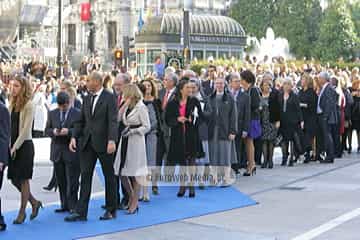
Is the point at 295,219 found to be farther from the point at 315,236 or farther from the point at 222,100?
the point at 222,100

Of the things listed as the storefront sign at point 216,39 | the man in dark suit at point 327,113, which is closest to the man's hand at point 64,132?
the man in dark suit at point 327,113

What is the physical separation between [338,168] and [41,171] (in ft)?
21.5

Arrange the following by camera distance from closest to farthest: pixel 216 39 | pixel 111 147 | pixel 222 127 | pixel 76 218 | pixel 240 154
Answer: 1. pixel 111 147
2. pixel 76 218
3. pixel 222 127
4. pixel 240 154
5. pixel 216 39

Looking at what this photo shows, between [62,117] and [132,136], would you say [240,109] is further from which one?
[62,117]

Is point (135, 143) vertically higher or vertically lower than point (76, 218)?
higher

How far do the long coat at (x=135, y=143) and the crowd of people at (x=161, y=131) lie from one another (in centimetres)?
2

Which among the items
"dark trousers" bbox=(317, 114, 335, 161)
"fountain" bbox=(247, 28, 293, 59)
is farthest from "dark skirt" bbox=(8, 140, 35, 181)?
"fountain" bbox=(247, 28, 293, 59)

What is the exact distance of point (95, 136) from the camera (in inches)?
445

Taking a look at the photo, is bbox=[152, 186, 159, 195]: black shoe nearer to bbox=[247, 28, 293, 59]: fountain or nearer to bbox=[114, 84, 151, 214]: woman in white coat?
bbox=[114, 84, 151, 214]: woman in white coat

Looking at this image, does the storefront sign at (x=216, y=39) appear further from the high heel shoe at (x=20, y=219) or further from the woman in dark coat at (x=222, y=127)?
the high heel shoe at (x=20, y=219)

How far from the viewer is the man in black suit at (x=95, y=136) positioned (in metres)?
11.3

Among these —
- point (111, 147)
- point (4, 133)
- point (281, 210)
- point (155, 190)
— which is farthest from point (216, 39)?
point (4, 133)

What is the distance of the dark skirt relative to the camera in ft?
36.3

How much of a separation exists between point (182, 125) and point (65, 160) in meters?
2.47
